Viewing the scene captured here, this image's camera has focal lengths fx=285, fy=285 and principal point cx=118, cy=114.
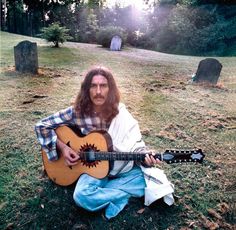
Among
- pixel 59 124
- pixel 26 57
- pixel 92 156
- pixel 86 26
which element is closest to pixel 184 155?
pixel 92 156

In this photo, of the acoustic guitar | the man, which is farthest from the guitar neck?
the man

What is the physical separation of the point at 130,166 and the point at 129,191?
30 centimetres

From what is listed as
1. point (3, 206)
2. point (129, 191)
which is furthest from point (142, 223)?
point (3, 206)

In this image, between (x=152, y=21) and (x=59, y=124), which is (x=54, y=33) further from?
(x=152, y=21)

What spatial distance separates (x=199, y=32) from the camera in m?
22.5

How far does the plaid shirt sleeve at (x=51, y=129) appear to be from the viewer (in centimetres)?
344

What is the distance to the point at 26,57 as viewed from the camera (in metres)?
9.21

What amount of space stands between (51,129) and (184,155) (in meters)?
1.63

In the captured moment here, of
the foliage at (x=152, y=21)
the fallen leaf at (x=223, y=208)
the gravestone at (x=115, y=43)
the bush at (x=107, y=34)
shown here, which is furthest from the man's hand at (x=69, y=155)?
the foliage at (x=152, y=21)

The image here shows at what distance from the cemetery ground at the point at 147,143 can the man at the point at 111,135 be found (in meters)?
0.22

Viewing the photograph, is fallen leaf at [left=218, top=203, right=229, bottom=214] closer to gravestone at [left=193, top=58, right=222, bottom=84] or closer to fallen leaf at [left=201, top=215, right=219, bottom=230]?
fallen leaf at [left=201, top=215, right=219, bottom=230]

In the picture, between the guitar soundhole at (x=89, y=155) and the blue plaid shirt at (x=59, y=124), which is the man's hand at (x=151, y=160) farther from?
the blue plaid shirt at (x=59, y=124)

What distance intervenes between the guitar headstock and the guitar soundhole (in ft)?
2.63

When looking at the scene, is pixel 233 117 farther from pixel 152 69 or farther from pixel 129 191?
pixel 152 69
